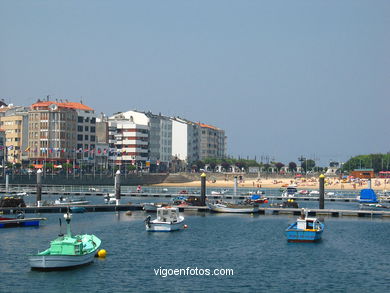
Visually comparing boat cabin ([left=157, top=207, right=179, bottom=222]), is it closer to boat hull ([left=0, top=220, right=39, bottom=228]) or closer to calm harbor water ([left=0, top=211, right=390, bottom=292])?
calm harbor water ([left=0, top=211, right=390, bottom=292])

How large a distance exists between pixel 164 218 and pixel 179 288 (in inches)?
1475

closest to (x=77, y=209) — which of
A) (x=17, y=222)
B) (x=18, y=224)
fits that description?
(x=18, y=224)

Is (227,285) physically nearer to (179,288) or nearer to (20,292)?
(179,288)

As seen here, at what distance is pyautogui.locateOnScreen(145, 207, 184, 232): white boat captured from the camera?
89.8m

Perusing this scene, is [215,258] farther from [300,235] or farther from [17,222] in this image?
[17,222]

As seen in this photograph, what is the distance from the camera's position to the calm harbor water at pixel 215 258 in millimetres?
55938

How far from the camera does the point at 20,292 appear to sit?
52.6 m

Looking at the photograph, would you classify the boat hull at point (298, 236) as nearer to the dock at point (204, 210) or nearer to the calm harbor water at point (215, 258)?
the calm harbor water at point (215, 258)

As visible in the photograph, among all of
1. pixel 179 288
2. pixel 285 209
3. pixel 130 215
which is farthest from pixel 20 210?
pixel 179 288

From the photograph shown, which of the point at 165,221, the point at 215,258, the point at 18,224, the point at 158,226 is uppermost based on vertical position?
the point at 165,221

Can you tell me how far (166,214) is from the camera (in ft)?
304

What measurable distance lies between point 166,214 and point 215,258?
78.2 feet

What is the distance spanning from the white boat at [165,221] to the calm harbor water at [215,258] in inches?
52.9

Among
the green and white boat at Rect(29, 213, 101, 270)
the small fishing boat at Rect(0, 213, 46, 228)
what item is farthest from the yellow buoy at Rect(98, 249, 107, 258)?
the small fishing boat at Rect(0, 213, 46, 228)
